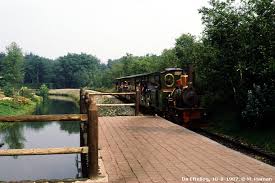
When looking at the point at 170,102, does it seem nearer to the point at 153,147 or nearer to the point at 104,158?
Answer: the point at 153,147

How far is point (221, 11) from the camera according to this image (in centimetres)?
1889

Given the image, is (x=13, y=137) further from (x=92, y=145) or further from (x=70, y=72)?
(x=70, y=72)

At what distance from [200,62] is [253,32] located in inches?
200

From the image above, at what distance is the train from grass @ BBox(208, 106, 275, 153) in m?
1.28

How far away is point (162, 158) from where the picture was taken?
24.5 feet

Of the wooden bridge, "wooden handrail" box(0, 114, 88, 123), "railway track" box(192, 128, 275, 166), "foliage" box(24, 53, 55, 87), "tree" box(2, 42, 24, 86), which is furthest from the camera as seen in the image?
"foliage" box(24, 53, 55, 87)

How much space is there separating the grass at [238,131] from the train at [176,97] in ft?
4.19

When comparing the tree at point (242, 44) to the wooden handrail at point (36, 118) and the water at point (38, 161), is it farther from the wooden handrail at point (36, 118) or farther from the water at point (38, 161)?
the wooden handrail at point (36, 118)

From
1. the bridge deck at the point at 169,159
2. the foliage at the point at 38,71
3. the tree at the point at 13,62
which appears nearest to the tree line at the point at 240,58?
the bridge deck at the point at 169,159

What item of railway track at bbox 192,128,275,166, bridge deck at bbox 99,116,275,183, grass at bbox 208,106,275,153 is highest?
bridge deck at bbox 99,116,275,183

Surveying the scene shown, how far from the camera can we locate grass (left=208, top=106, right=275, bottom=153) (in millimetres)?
14343

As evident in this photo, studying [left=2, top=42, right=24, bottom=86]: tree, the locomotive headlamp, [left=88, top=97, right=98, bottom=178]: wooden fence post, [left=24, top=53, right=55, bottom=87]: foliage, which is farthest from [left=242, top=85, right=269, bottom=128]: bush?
[left=24, top=53, right=55, bottom=87]: foliage

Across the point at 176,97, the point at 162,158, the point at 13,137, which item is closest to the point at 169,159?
the point at 162,158

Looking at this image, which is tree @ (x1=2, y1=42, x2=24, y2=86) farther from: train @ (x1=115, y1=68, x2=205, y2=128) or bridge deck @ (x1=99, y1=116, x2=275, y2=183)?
bridge deck @ (x1=99, y1=116, x2=275, y2=183)
